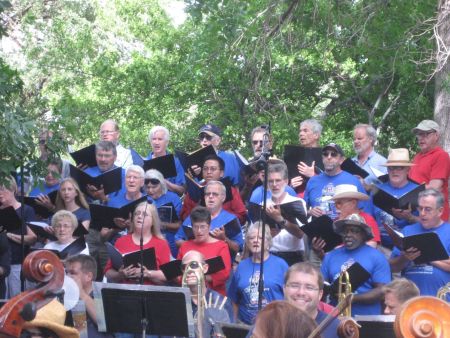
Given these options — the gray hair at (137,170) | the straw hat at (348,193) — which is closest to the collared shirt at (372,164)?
the straw hat at (348,193)

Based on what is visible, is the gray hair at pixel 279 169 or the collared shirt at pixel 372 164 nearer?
the gray hair at pixel 279 169

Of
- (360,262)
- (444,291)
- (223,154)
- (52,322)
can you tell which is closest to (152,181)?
(223,154)

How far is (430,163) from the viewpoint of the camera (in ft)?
36.0

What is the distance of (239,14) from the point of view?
11.8 m

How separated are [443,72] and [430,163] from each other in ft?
7.34

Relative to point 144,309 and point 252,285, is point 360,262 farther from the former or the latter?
point 144,309

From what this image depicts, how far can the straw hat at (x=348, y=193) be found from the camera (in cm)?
970

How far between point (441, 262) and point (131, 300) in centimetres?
296

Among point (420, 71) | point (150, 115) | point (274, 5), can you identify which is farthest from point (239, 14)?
point (150, 115)

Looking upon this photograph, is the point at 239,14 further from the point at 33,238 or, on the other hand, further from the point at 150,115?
the point at 150,115

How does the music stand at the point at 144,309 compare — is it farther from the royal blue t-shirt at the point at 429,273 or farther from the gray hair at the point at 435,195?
the gray hair at the point at 435,195

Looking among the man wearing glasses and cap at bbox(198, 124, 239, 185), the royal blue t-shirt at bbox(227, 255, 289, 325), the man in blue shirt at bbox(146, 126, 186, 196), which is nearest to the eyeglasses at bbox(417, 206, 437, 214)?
the royal blue t-shirt at bbox(227, 255, 289, 325)

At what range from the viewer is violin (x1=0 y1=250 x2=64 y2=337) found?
5336 millimetres

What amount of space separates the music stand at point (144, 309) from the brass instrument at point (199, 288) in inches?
20.2
